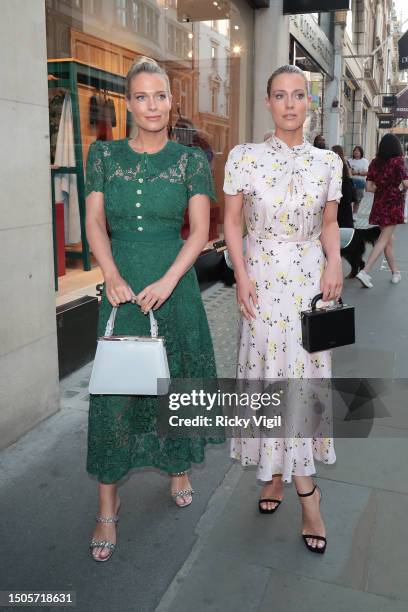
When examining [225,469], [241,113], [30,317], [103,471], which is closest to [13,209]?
[30,317]

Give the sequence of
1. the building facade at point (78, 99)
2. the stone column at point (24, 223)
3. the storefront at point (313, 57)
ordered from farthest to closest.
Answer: the storefront at point (313, 57)
the building facade at point (78, 99)
the stone column at point (24, 223)

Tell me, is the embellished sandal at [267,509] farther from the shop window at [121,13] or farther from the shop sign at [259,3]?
the shop sign at [259,3]

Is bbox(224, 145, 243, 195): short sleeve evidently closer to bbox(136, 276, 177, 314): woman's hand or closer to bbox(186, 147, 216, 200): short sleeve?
bbox(186, 147, 216, 200): short sleeve

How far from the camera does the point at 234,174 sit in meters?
2.73

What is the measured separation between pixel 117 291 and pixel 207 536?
1268mm

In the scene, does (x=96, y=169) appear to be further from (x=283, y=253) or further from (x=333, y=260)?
(x=333, y=260)

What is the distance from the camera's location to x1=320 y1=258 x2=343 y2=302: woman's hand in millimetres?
2764

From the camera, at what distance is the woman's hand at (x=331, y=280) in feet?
9.07

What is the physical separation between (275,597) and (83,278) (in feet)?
14.1

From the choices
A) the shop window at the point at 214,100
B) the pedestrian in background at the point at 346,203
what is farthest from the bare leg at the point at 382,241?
the shop window at the point at 214,100

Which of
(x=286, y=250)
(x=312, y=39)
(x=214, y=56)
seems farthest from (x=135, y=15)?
(x=312, y=39)

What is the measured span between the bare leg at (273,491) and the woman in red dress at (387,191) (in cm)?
599

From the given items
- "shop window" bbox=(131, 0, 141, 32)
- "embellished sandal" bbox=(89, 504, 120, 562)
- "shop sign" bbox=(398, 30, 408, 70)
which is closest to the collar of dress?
"embellished sandal" bbox=(89, 504, 120, 562)

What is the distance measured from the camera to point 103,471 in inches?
112
